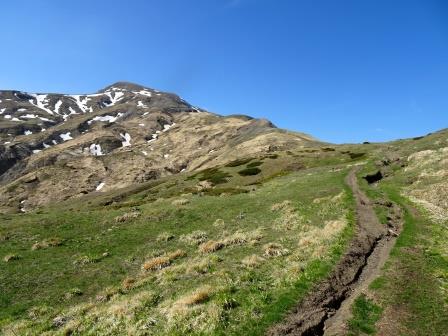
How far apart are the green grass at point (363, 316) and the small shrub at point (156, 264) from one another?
15.0 meters

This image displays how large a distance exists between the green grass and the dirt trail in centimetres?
36

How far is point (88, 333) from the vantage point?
19234mm

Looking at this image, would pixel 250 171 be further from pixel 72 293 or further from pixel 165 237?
pixel 72 293

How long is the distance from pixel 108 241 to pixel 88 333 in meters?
19.2

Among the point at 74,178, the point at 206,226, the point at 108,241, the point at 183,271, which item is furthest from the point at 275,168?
the point at 74,178

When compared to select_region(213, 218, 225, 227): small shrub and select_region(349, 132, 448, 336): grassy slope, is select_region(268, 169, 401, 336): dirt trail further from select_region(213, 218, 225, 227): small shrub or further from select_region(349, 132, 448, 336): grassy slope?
select_region(213, 218, 225, 227): small shrub

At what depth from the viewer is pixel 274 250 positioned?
88.5 ft

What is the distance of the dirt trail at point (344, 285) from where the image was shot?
17.2m

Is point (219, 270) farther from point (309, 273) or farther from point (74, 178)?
point (74, 178)

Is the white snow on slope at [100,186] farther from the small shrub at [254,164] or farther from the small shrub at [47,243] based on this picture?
the small shrub at [47,243]

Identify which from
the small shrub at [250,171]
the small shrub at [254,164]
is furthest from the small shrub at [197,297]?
the small shrub at [254,164]

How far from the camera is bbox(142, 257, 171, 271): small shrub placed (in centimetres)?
2967

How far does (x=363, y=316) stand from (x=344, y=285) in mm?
3510

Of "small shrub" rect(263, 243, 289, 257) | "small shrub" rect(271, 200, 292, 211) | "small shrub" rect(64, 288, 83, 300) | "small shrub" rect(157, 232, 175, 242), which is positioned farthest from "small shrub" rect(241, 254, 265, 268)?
"small shrub" rect(271, 200, 292, 211)
